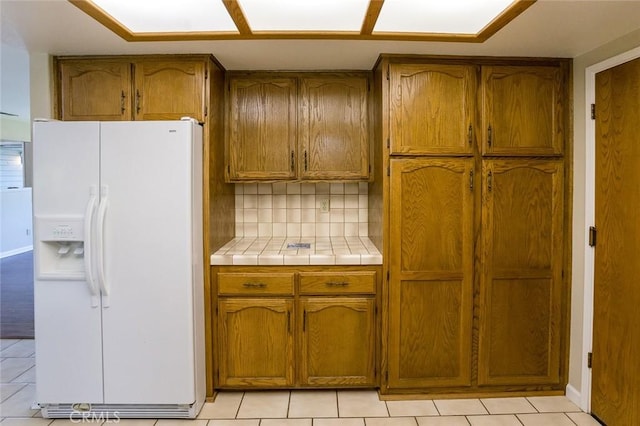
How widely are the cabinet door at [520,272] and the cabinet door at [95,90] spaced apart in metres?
2.28

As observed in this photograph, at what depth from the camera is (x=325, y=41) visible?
7.57 ft

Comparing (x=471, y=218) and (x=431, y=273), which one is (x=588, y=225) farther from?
(x=431, y=273)

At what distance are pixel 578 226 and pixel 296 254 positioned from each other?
1.73 meters

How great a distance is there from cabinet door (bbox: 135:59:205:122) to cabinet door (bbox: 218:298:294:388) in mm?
1203

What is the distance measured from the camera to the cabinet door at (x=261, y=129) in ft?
9.63

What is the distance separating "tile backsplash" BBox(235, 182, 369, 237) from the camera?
130 inches

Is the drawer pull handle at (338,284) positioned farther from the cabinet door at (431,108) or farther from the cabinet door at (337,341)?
the cabinet door at (431,108)

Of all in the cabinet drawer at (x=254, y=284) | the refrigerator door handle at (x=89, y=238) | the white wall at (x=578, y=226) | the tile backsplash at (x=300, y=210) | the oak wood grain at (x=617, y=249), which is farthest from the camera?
the tile backsplash at (x=300, y=210)

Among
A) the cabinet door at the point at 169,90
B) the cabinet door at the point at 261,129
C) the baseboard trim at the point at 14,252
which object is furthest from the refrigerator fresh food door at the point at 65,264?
the baseboard trim at the point at 14,252

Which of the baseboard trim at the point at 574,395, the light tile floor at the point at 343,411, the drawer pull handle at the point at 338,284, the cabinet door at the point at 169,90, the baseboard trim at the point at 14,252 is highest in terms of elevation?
the cabinet door at the point at 169,90

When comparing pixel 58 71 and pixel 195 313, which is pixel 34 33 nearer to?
pixel 58 71

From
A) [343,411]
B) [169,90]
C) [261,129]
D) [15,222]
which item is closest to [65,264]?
[169,90]

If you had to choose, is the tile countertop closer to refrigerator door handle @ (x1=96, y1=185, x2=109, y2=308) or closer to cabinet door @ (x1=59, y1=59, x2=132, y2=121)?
refrigerator door handle @ (x1=96, y1=185, x2=109, y2=308)

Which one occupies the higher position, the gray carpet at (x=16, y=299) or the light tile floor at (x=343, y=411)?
→ the gray carpet at (x=16, y=299)
